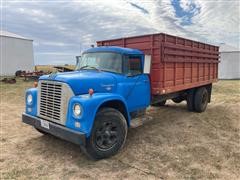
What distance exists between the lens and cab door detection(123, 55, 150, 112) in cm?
571

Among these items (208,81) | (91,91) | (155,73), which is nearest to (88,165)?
(91,91)

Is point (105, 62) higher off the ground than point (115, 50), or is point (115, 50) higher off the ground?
point (115, 50)

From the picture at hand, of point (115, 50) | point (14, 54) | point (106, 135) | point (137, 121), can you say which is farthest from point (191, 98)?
point (14, 54)

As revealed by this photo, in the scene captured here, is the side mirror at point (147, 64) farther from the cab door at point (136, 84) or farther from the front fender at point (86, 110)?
the front fender at point (86, 110)

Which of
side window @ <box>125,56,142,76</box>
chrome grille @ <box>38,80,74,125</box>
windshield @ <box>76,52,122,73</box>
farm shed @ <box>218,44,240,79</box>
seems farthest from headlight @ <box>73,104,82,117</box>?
farm shed @ <box>218,44,240,79</box>

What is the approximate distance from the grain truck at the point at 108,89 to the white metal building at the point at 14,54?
80.9ft

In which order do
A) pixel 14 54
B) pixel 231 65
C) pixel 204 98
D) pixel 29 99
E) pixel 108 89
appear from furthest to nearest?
pixel 14 54 < pixel 231 65 < pixel 204 98 < pixel 29 99 < pixel 108 89

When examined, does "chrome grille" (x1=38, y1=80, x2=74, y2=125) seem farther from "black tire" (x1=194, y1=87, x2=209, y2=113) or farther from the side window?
"black tire" (x1=194, y1=87, x2=209, y2=113)

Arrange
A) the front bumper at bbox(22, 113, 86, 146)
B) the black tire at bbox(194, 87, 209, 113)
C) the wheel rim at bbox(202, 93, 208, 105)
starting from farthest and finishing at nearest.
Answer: the wheel rim at bbox(202, 93, 208, 105) → the black tire at bbox(194, 87, 209, 113) → the front bumper at bbox(22, 113, 86, 146)

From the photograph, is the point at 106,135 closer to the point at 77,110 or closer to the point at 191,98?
the point at 77,110

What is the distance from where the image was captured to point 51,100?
15.9 feet

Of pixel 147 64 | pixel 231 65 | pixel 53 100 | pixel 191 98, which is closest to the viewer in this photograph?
pixel 53 100

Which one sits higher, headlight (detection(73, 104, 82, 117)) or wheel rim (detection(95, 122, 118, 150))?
headlight (detection(73, 104, 82, 117))

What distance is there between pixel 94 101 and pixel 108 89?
2.63 feet
